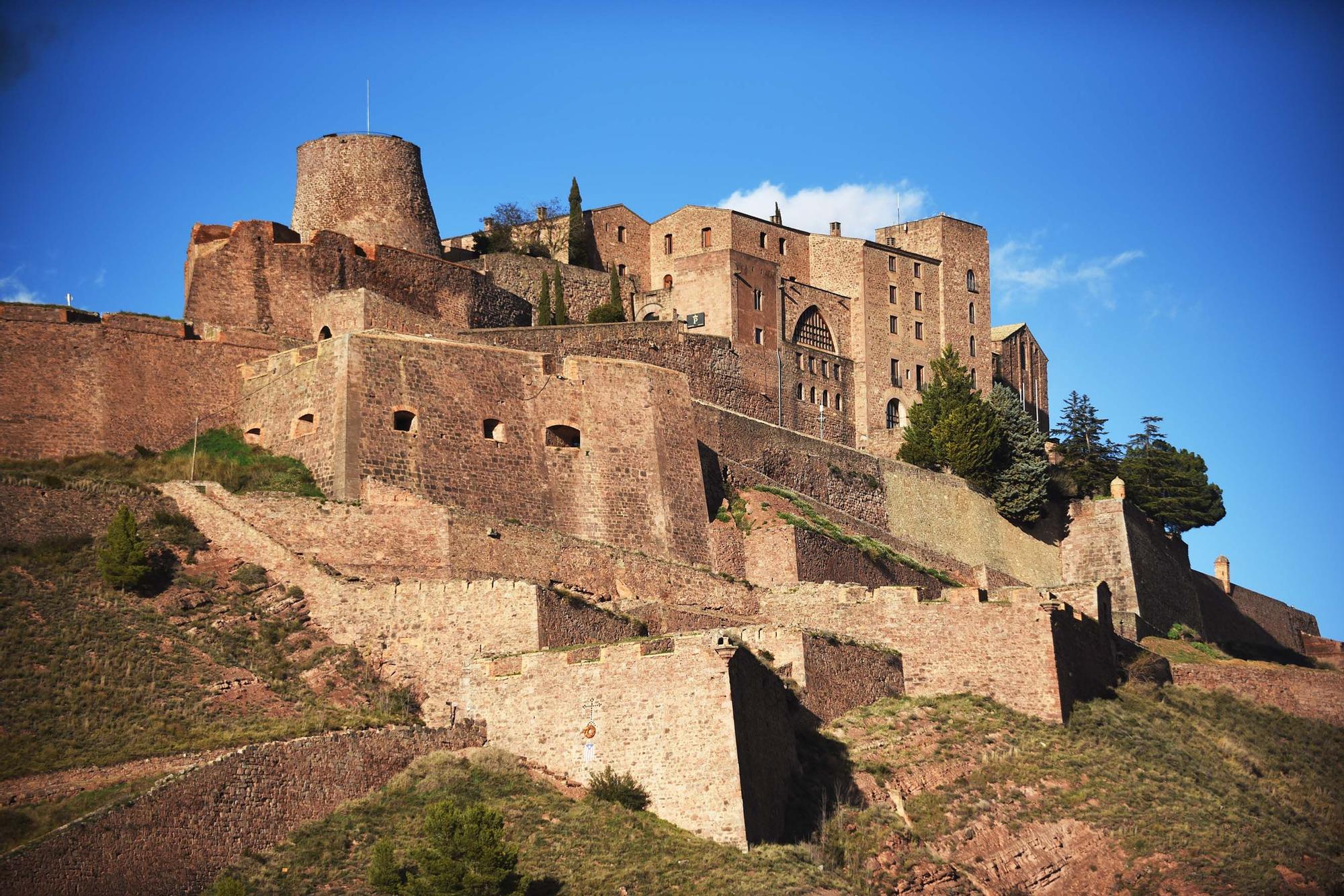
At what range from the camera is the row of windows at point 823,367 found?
196 ft

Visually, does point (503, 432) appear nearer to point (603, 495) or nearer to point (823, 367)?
point (603, 495)

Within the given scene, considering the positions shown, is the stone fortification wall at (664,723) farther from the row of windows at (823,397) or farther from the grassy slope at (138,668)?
the row of windows at (823,397)

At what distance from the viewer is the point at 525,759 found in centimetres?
3094

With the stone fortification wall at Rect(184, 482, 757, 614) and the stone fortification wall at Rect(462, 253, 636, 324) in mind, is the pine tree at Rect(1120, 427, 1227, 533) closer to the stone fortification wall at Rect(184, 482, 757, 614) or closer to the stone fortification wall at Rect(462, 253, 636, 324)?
the stone fortification wall at Rect(462, 253, 636, 324)

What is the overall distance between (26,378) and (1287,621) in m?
42.6

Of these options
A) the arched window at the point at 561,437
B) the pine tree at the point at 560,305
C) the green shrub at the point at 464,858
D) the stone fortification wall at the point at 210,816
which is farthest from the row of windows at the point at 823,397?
the green shrub at the point at 464,858

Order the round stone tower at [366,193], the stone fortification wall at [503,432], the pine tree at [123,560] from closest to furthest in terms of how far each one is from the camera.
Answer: the pine tree at [123,560]
the stone fortification wall at [503,432]
the round stone tower at [366,193]

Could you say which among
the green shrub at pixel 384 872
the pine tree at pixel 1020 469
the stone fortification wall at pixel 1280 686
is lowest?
the green shrub at pixel 384 872

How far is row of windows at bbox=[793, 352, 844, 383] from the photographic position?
5966 centimetres

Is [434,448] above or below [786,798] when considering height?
above

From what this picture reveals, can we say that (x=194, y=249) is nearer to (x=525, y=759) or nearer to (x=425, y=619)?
(x=425, y=619)

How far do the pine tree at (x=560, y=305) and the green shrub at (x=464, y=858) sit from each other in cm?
2861

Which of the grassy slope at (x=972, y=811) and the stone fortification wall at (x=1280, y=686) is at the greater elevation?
the stone fortification wall at (x=1280, y=686)

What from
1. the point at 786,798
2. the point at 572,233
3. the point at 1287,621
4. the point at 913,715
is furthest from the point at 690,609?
the point at 1287,621
